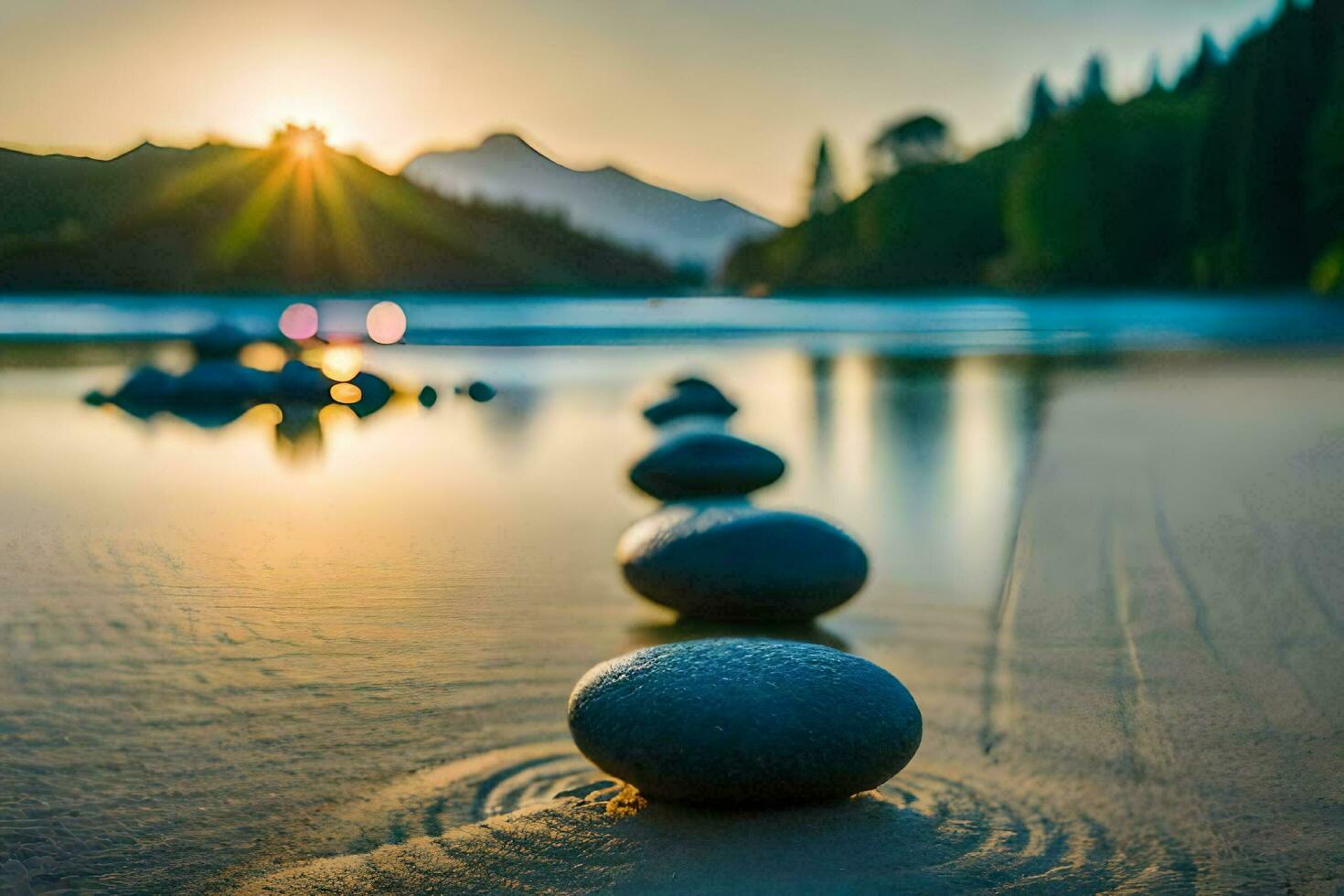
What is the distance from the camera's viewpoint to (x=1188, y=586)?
6.20 m

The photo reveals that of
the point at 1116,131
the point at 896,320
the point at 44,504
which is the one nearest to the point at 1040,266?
the point at 1116,131

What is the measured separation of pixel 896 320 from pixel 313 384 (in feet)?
124

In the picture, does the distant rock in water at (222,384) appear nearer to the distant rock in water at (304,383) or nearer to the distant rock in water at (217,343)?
the distant rock in water at (304,383)

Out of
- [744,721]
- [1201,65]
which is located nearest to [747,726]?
[744,721]

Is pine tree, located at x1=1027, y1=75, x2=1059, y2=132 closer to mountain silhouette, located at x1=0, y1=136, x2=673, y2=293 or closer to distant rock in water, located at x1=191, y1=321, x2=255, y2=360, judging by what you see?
mountain silhouette, located at x1=0, y1=136, x2=673, y2=293

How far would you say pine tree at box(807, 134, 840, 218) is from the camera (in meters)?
144

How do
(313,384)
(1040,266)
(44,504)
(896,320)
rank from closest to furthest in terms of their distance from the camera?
(44,504)
(313,384)
(896,320)
(1040,266)

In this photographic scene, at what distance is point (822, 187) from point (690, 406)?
135382 millimetres

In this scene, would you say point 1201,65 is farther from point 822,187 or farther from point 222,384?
point 222,384

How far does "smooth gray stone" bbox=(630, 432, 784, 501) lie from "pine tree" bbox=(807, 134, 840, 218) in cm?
13804

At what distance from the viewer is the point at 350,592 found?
20.5ft

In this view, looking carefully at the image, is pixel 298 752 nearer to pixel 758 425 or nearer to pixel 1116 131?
pixel 758 425

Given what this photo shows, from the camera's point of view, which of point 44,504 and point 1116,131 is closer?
point 44,504

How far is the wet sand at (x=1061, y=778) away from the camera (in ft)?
10.5
